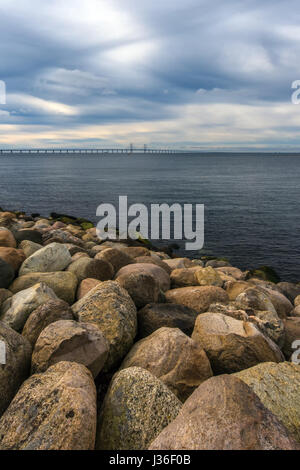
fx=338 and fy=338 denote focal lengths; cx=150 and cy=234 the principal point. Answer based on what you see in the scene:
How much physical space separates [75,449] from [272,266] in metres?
19.0

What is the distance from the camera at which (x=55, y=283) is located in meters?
7.46

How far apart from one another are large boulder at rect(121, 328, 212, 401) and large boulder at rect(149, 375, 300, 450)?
4.70 ft

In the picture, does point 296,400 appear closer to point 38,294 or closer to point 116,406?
point 116,406

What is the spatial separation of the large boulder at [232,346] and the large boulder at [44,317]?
2261 millimetres

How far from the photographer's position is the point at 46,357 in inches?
176

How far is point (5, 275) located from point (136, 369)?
14.8ft

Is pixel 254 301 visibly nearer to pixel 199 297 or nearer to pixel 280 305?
pixel 199 297

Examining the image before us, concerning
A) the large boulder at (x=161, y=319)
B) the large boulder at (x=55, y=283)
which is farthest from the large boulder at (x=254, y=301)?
the large boulder at (x=55, y=283)

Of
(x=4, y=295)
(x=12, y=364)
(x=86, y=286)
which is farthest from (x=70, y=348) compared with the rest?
(x=86, y=286)

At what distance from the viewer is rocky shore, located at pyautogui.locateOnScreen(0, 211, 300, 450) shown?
10.5 feet

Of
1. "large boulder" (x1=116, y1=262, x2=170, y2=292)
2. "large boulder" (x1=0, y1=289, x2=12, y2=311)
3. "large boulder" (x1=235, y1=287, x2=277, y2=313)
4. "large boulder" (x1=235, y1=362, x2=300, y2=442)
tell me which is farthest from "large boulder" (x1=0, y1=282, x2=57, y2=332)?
"large boulder" (x1=235, y1=287, x2=277, y2=313)

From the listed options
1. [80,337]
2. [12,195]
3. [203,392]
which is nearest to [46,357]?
[80,337]
